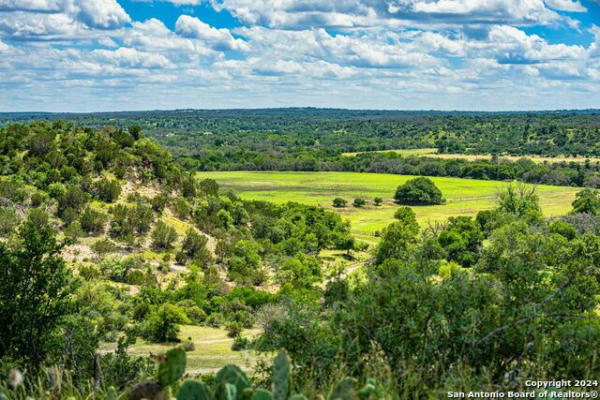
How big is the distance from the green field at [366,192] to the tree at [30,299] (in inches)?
2664

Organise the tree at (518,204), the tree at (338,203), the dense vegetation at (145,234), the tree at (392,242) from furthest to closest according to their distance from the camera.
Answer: the tree at (338,203), the tree at (518,204), the tree at (392,242), the dense vegetation at (145,234)

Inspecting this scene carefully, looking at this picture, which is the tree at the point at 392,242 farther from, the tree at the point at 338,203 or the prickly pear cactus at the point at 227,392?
the prickly pear cactus at the point at 227,392

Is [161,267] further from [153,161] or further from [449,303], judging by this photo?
[449,303]

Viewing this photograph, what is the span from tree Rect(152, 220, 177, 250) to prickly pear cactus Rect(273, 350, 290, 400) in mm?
52044

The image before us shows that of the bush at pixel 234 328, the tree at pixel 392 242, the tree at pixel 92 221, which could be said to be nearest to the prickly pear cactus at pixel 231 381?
the bush at pixel 234 328

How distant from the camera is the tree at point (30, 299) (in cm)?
1222

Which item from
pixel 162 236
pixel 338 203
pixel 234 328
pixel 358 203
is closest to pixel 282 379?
pixel 234 328

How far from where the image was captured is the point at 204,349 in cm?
3366

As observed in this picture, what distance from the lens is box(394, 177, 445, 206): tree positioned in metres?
110

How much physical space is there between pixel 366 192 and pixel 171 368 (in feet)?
375

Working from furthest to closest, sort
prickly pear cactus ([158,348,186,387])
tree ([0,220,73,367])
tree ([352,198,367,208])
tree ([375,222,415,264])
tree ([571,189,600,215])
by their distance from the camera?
tree ([352,198,367,208]), tree ([571,189,600,215]), tree ([375,222,415,264]), tree ([0,220,73,367]), prickly pear cactus ([158,348,186,387])

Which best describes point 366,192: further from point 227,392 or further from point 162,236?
point 227,392

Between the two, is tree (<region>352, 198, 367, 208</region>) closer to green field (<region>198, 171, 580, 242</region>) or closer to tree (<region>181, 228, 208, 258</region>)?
green field (<region>198, 171, 580, 242</region>)

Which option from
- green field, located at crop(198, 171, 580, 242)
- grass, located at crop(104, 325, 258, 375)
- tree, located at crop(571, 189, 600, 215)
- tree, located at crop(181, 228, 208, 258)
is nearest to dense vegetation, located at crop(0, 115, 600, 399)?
tree, located at crop(181, 228, 208, 258)
